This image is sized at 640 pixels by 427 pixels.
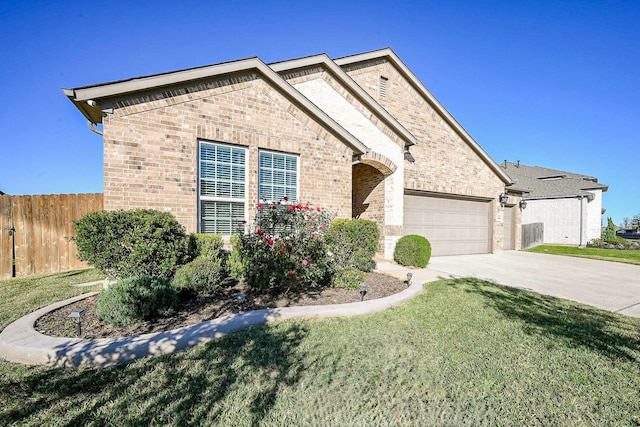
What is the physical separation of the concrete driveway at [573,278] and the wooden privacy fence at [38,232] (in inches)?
422

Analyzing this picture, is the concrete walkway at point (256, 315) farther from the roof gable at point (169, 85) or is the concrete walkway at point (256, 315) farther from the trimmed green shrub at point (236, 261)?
the roof gable at point (169, 85)

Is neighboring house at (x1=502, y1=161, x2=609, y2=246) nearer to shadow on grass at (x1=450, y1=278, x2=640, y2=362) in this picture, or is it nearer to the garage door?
the garage door

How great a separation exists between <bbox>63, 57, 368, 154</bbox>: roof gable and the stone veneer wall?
176mm

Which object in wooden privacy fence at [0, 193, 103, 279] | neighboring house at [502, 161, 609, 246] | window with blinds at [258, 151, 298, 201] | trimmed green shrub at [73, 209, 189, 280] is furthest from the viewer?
neighboring house at [502, 161, 609, 246]

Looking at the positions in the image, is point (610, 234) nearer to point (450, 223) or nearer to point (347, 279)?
point (450, 223)

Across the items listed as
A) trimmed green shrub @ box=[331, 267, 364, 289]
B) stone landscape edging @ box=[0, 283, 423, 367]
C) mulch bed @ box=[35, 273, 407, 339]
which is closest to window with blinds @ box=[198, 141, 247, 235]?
mulch bed @ box=[35, 273, 407, 339]

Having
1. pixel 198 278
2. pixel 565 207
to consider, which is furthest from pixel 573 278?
pixel 565 207

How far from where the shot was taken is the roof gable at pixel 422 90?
1164 cm

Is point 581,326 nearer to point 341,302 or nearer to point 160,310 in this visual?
point 341,302

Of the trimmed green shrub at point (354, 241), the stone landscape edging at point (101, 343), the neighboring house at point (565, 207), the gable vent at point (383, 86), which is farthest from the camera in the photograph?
the neighboring house at point (565, 207)

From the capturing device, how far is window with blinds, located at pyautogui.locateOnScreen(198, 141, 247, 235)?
22.1 ft

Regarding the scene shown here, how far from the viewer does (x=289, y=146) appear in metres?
7.74

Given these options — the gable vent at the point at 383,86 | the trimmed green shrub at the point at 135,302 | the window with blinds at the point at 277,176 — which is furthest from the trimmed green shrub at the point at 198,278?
the gable vent at the point at 383,86

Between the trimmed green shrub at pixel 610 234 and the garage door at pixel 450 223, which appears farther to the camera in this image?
the trimmed green shrub at pixel 610 234
